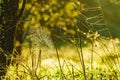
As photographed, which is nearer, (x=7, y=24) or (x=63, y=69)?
(x=63, y=69)

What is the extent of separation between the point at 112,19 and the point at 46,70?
88.2 feet

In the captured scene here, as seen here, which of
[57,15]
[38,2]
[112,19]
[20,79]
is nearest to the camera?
[20,79]

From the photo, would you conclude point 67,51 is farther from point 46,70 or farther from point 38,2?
point 46,70

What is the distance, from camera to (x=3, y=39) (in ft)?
22.9

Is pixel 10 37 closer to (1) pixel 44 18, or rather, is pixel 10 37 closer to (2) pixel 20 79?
(2) pixel 20 79

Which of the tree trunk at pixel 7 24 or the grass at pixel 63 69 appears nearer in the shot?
the grass at pixel 63 69

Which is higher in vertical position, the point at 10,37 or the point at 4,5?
the point at 4,5

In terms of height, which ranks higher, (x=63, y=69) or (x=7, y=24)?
(x=7, y=24)

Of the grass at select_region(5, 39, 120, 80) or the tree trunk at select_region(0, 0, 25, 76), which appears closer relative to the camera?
the grass at select_region(5, 39, 120, 80)

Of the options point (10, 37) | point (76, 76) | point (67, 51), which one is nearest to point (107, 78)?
point (76, 76)

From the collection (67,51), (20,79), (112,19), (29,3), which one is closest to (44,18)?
(29,3)

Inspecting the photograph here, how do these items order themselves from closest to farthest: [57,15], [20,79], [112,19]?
[20,79]
[57,15]
[112,19]

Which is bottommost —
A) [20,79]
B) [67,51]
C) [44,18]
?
[44,18]

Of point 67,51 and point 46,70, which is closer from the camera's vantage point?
point 46,70
